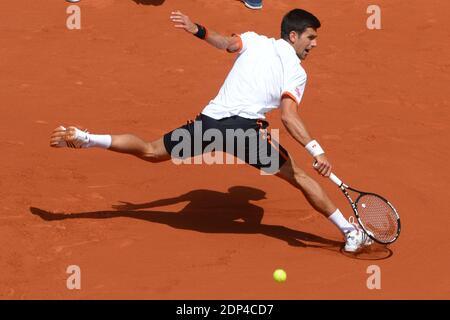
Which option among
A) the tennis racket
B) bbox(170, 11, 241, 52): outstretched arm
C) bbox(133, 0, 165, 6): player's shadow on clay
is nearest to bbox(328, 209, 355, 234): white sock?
the tennis racket

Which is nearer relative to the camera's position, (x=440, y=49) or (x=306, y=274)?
(x=306, y=274)

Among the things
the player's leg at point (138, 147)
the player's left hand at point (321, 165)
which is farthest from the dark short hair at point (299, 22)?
the player's leg at point (138, 147)

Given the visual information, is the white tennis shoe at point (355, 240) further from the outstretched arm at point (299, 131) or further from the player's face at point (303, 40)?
the player's face at point (303, 40)

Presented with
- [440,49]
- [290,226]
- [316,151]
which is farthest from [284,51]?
[440,49]

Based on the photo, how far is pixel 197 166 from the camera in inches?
379

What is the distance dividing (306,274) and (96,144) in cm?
217

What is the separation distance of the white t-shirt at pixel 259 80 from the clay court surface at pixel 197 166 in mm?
1178

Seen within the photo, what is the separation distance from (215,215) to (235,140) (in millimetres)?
1053

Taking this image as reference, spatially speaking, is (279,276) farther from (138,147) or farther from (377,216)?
(138,147)

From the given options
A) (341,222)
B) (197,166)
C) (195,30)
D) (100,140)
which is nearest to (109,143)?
(100,140)

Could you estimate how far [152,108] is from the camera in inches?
444

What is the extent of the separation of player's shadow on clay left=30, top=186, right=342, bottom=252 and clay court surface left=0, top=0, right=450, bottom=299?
20mm

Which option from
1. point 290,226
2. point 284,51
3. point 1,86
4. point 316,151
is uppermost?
point 1,86

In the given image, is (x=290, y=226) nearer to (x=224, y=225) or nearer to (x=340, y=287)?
(x=224, y=225)
